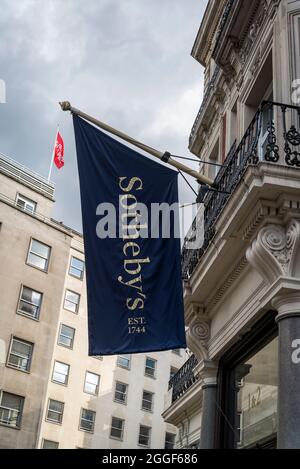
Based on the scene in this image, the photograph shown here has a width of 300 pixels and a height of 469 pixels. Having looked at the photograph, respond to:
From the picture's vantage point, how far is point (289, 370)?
801 centimetres

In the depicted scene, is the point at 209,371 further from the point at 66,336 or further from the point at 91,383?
the point at 91,383

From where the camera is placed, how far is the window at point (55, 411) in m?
42.0

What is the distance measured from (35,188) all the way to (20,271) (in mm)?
6787

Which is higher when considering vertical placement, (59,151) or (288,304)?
(59,151)

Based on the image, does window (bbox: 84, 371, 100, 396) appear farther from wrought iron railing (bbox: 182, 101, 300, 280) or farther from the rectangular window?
wrought iron railing (bbox: 182, 101, 300, 280)

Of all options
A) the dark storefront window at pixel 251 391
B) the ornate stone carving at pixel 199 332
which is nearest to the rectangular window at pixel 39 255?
the ornate stone carving at pixel 199 332

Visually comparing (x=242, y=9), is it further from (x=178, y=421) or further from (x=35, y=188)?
(x=35, y=188)

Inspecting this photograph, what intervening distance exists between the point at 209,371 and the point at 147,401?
3939 cm

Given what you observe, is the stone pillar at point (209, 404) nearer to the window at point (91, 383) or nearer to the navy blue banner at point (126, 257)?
the navy blue banner at point (126, 257)

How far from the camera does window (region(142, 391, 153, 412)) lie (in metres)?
49.3

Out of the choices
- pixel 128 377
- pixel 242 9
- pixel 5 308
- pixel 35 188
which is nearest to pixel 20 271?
pixel 5 308

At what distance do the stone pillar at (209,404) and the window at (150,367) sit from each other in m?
39.7

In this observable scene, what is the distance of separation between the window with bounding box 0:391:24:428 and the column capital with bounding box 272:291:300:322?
2915 centimetres

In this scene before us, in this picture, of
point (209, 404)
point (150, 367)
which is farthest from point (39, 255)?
point (209, 404)
